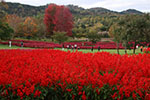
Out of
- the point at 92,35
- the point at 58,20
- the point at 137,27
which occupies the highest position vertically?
the point at 58,20

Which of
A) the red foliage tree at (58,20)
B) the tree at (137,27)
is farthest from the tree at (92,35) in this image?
the tree at (137,27)

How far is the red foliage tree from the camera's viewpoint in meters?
47.4

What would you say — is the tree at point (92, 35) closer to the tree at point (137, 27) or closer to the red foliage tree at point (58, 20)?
the red foliage tree at point (58, 20)

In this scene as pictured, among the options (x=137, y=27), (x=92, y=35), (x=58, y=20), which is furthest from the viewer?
(x=58, y=20)

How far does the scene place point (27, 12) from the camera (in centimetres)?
10244

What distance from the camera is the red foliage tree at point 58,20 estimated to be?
155 ft

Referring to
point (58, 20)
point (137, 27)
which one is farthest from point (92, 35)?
point (137, 27)

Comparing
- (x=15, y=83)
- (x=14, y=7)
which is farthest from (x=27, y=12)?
(x=15, y=83)

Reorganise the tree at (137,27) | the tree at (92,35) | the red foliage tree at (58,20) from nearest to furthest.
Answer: the tree at (137,27) < the tree at (92,35) < the red foliage tree at (58,20)

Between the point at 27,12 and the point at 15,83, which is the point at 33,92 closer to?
the point at 15,83

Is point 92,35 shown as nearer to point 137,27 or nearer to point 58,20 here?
point 58,20

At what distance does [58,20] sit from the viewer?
156 ft

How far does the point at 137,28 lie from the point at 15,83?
14.8m

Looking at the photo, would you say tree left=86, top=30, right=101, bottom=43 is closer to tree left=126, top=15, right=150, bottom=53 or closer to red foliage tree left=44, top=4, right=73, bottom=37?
red foliage tree left=44, top=4, right=73, bottom=37
